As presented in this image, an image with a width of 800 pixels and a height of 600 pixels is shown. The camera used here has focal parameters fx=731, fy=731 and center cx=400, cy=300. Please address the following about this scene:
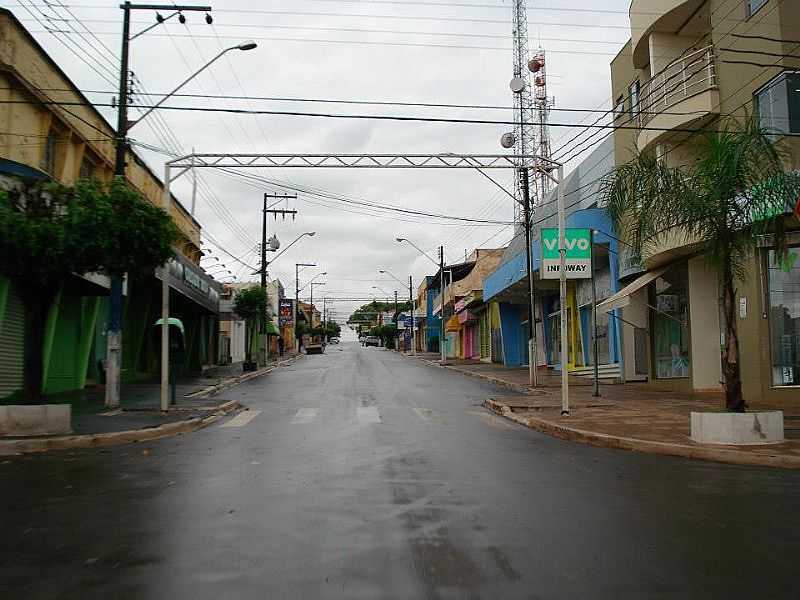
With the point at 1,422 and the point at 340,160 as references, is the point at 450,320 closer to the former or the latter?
the point at 340,160

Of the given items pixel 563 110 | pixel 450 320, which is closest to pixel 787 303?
pixel 563 110

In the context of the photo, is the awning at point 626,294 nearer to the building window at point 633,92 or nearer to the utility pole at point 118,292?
the building window at point 633,92

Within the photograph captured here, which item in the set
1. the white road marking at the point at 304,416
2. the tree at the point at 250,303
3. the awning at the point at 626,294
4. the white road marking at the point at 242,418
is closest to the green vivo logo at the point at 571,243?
the awning at the point at 626,294

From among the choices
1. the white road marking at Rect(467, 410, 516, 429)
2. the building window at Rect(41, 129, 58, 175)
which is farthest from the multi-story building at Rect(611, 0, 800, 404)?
the building window at Rect(41, 129, 58, 175)

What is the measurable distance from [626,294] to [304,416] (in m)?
10.2

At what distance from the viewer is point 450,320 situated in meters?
67.6

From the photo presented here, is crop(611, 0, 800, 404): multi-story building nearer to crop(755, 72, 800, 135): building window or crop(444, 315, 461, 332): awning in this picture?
crop(755, 72, 800, 135): building window

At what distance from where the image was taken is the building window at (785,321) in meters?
17.2

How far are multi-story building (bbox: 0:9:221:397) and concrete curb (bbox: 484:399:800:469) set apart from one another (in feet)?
29.7

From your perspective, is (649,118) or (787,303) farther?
(649,118)

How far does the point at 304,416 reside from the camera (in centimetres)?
1684

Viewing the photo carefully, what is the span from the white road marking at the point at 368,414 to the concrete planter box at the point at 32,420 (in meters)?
5.75

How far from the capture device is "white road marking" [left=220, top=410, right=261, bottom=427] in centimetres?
1570

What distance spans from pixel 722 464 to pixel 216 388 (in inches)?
783
